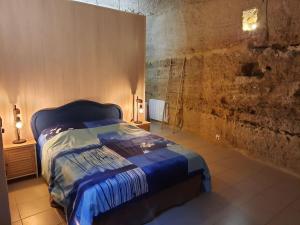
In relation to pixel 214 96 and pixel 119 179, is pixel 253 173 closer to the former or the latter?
pixel 214 96

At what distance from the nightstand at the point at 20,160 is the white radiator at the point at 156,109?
3603mm

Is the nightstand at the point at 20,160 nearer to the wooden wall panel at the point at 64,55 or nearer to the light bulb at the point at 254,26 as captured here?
the wooden wall panel at the point at 64,55

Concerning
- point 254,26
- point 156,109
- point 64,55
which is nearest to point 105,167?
point 64,55

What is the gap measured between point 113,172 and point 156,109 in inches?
167

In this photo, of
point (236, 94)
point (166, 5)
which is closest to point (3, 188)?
point (236, 94)

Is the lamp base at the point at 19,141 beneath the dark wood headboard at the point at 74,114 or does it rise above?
beneath

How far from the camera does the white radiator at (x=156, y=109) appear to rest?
5.93 meters

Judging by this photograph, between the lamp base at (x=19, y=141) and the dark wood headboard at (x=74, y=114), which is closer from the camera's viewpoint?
the lamp base at (x=19, y=141)

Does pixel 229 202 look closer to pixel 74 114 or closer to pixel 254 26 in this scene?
pixel 74 114

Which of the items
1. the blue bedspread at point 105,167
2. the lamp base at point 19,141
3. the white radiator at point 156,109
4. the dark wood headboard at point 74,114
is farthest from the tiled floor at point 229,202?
the white radiator at point 156,109

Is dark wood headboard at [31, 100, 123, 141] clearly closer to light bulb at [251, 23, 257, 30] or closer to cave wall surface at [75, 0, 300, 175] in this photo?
cave wall surface at [75, 0, 300, 175]

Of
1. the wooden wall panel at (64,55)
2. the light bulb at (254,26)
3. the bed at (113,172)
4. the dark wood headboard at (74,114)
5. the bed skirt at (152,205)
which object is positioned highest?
the light bulb at (254,26)

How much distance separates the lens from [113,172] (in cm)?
200

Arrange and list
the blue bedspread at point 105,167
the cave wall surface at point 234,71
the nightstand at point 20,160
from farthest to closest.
A: the cave wall surface at point 234,71 → the nightstand at point 20,160 → the blue bedspread at point 105,167
